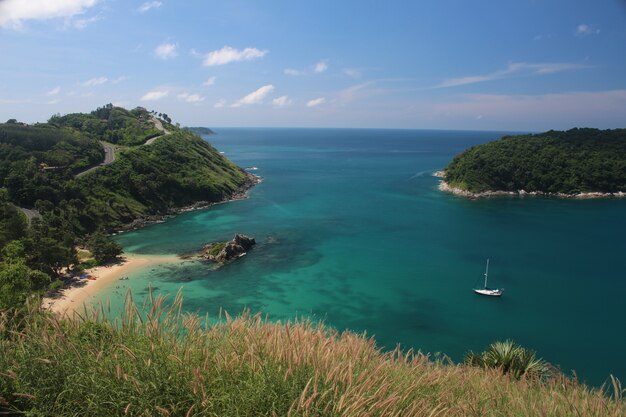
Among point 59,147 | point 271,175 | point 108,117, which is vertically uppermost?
point 108,117

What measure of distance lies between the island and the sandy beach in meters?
56.9

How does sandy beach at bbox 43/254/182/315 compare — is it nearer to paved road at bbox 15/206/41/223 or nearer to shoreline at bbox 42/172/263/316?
shoreline at bbox 42/172/263/316

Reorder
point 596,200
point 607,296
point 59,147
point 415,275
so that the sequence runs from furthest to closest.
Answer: point 596,200 < point 59,147 < point 415,275 < point 607,296

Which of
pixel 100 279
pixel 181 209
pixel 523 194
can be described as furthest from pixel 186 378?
pixel 523 194

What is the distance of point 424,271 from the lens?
125 feet

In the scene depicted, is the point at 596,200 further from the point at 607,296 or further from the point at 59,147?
the point at 59,147

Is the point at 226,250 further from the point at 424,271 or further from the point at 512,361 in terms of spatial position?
the point at 512,361

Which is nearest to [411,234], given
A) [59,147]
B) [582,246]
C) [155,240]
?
[582,246]

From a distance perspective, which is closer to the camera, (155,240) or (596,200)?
(155,240)

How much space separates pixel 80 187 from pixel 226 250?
24.8 meters

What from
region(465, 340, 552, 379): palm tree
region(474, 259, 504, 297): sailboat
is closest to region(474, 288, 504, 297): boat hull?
region(474, 259, 504, 297): sailboat

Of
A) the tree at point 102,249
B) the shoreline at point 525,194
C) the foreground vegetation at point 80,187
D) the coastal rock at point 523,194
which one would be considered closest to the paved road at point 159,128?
the foreground vegetation at point 80,187

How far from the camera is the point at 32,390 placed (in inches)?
198

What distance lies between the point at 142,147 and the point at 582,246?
227 feet
